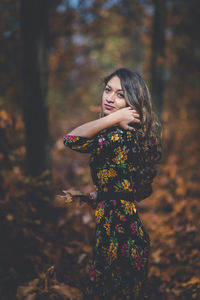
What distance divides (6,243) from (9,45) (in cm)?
440

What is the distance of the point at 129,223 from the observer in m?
2.02

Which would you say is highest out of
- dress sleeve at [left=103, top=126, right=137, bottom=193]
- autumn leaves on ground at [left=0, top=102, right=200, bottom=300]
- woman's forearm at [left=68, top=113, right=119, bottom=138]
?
woman's forearm at [left=68, top=113, right=119, bottom=138]

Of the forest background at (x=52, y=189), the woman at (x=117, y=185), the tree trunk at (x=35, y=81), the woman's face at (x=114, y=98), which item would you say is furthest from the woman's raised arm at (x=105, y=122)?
the tree trunk at (x=35, y=81)

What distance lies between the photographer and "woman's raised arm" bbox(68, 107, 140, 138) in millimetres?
1948

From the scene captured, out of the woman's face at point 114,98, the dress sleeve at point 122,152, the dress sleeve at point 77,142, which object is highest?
the woman's face at point 114,98

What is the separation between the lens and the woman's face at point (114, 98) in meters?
2.12

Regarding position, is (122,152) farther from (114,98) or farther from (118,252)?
(118,252)

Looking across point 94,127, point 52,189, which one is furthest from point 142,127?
point 52,189

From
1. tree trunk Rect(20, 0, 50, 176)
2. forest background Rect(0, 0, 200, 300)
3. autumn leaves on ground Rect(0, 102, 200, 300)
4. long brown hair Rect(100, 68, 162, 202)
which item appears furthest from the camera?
tree trunk Rect(20, 0, 50, 176)

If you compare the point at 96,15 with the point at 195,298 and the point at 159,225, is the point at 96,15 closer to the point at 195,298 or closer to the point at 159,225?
the point at 159,225

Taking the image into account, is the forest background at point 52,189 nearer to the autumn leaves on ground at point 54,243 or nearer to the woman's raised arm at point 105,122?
the autumn leaves on ground at point 54,243

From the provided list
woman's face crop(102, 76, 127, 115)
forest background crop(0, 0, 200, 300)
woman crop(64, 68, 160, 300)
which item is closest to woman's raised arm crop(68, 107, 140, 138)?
woman crop(64, 68, 160, 300)

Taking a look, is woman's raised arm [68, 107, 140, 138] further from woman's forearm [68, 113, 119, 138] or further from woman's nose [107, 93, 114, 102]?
woman's nose [107, 93, 114, 102]

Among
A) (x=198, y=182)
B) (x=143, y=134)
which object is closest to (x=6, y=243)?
(x=143, y=134)
